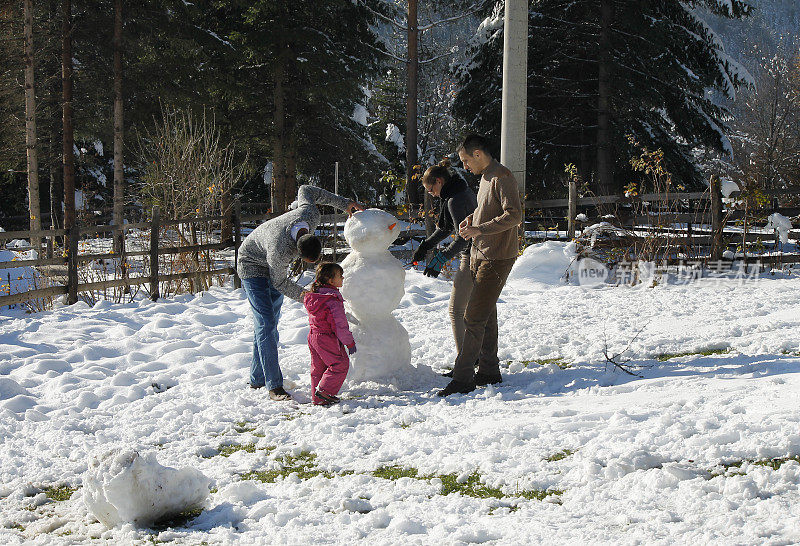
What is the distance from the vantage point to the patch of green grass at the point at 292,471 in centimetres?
364

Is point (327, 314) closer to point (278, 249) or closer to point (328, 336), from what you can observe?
point (328, 336)

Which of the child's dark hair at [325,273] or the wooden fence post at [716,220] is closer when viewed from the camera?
the child's dark hair at [325,273]

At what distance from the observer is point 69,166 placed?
17.7 meters

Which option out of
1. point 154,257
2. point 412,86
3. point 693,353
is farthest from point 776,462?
point 412,86

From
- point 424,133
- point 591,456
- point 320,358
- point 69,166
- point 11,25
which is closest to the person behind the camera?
point 591,456

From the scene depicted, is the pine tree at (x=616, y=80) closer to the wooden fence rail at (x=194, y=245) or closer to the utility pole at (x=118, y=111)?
the wooden fence rail at (x=194, y=245)

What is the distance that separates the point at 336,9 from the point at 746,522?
17275mm

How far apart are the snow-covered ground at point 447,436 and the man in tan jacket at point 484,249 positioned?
0.30 m

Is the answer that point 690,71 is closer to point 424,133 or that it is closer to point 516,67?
point 516,67

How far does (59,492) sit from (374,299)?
244 cm

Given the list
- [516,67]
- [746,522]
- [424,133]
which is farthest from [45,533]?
[424,133]

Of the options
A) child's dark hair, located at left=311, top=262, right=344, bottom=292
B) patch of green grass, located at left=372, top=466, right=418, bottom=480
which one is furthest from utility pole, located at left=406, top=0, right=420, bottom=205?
patch of green grass, located at left=372, top=466, right=418, bottom=480

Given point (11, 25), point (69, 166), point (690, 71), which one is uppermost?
point (11, 25)

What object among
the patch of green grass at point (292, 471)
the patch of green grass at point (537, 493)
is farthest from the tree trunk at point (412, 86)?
the patch of green grass at point (537, 493)
